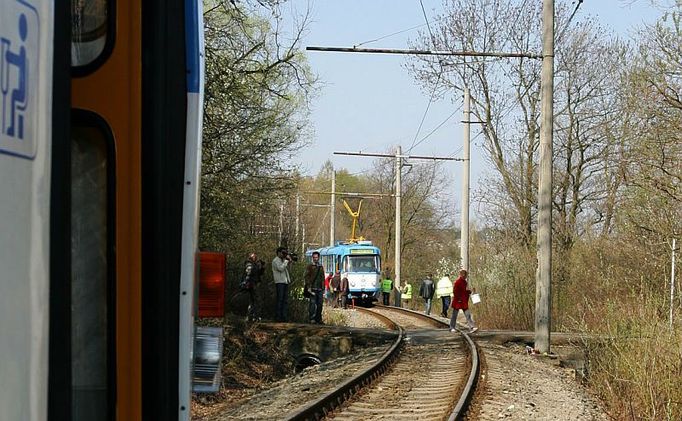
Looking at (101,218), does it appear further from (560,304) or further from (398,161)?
(398,161)

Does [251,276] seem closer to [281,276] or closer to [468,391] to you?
[281,276]

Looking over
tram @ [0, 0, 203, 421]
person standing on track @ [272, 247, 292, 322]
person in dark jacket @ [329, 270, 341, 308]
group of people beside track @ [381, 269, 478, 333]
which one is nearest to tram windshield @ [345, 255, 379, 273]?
group of people beside track @ [381, 269, 478, 333]

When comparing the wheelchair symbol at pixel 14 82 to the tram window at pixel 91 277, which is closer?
the wheelchair symbol at pixel 14 82

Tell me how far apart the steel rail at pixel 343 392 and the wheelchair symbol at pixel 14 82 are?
8631 millimetres

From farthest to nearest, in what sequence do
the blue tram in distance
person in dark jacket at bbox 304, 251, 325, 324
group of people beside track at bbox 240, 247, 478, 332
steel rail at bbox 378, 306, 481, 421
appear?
1. the blue tram in distance
2. person in dark jacket at bbox 304, 251, 325, 324
3. group of people beside track at bbox 240, 247, 478, 332
4. steel rail at bbox 378, 306, 481, 421

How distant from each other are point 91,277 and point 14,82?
0.99m

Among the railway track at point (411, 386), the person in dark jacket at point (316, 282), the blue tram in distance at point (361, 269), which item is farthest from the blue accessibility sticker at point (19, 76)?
the blue tram in distance at point (361, 269)

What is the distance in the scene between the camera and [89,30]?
110 inches

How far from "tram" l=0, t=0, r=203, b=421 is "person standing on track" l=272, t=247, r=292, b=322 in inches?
720

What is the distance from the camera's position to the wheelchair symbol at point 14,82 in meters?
1.89

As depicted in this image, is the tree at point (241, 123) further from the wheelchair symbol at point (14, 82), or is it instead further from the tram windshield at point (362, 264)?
the tram windshield at point (362, 264)

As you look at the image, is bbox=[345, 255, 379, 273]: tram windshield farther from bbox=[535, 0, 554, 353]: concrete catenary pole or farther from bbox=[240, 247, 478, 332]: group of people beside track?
bbox=[535, 0, 554, 353]: concrete catenary pole

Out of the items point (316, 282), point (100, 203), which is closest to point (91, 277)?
point (100, 203)

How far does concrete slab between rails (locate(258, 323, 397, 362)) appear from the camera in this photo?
2214cm
